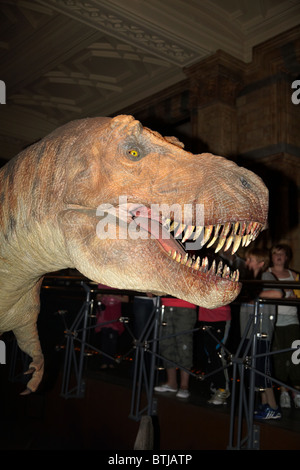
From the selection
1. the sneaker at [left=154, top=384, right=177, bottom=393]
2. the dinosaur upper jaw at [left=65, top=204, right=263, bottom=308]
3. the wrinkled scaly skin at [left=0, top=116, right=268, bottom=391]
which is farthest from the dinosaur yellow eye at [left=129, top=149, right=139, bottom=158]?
the sneaker at [left=154, top=384, right=177, bottom=393]

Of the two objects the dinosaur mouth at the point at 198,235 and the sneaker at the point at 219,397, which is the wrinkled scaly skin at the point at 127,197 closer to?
the dinosaur mouth at the point at 198,235

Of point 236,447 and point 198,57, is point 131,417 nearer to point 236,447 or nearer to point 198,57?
point 236,447

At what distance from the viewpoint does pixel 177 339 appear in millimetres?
4125

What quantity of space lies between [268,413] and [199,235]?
275 cm

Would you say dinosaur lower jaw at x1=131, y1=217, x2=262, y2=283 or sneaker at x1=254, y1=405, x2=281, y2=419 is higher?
dinosaur lower jaw at x1=131, y1=217, x2=262, y2=283

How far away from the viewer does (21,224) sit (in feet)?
3.89

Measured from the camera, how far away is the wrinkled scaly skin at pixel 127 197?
3.28ft

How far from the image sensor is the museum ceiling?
23.4 ft

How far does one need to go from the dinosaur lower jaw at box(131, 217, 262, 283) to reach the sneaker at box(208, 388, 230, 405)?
115 inches

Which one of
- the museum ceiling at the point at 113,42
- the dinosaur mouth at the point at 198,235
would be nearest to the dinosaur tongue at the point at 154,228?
the dinosaur mouth at the point at 198,235

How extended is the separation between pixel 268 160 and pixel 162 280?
6866 millimetres

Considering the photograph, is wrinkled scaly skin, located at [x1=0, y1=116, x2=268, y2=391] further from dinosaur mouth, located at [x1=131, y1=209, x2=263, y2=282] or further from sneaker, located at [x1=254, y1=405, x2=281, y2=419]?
sneaker, located at [x1=254, y1=405, x2=281, y2=419]

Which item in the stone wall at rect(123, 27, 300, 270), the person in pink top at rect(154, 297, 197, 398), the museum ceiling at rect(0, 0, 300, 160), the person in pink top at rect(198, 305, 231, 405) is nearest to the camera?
the person in pink top at rect(198, 305, 231, 405)

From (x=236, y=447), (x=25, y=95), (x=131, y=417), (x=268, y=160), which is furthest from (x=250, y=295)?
(x=25, y=95)
